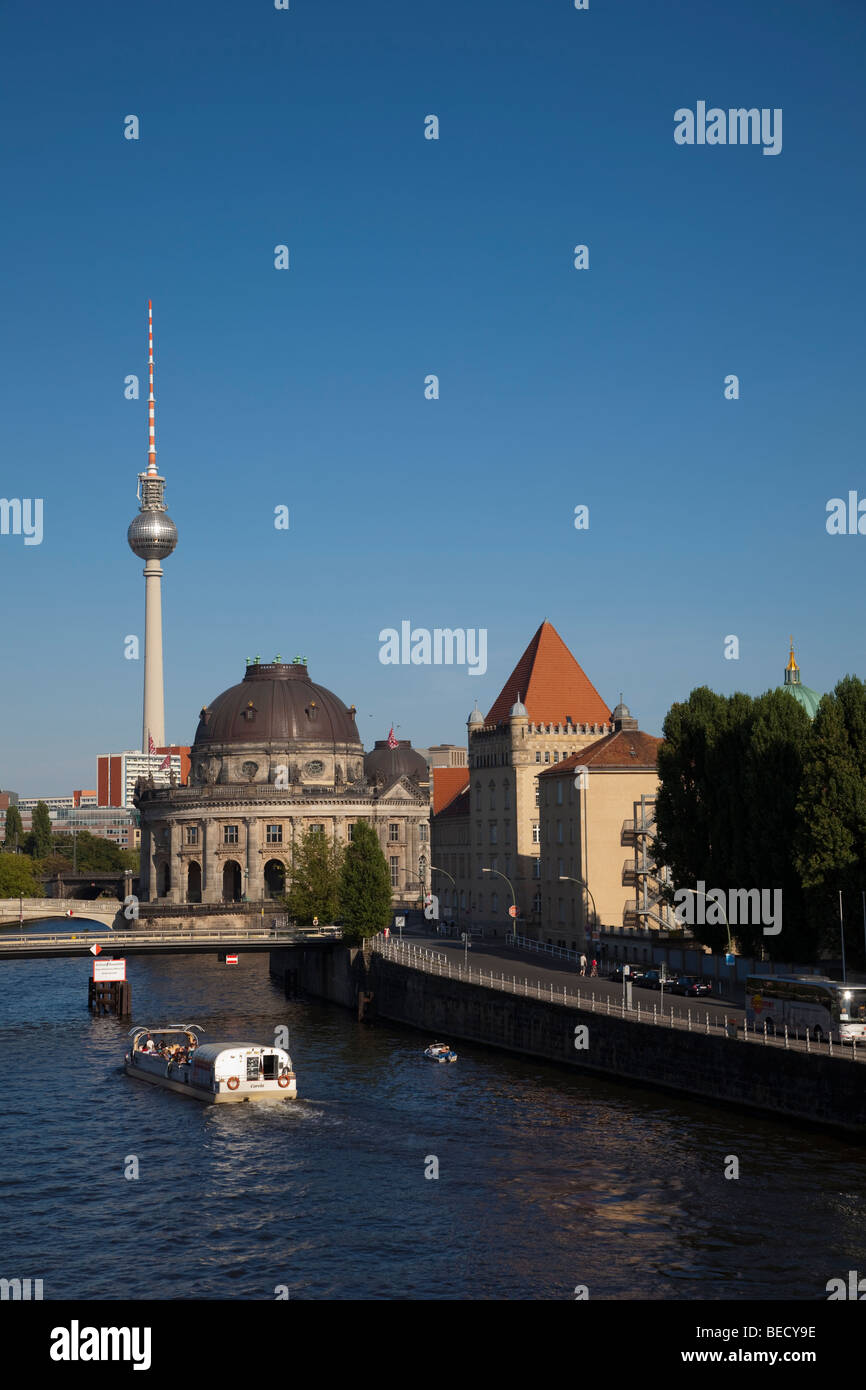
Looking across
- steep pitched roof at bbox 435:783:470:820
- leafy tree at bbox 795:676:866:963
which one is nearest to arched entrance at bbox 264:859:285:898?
steep pitched roof at bbox 435:783:470:820

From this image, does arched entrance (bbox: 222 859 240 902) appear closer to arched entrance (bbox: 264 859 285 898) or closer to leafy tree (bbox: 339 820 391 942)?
arched entrance (bbox: 264 859 285 898)

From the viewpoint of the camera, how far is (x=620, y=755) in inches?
4161

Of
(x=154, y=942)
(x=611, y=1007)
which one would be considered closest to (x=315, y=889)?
(x=154, y=942)

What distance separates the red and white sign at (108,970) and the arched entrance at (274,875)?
85.2m

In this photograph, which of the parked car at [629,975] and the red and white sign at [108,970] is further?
the red and white sign at [108,970]

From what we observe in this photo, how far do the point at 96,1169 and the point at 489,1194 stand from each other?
14750mm

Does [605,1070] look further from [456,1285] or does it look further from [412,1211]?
[456,1285]

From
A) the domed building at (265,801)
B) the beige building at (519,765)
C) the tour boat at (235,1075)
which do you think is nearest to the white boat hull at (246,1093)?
the tour boat at (235,1075)

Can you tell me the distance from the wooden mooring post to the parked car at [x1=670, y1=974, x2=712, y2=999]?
125 ft

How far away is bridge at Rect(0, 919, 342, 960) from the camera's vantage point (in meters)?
100

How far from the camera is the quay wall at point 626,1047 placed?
5341cm

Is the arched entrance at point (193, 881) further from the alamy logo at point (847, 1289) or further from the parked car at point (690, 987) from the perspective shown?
the alamy logo at point (847, 1289)
